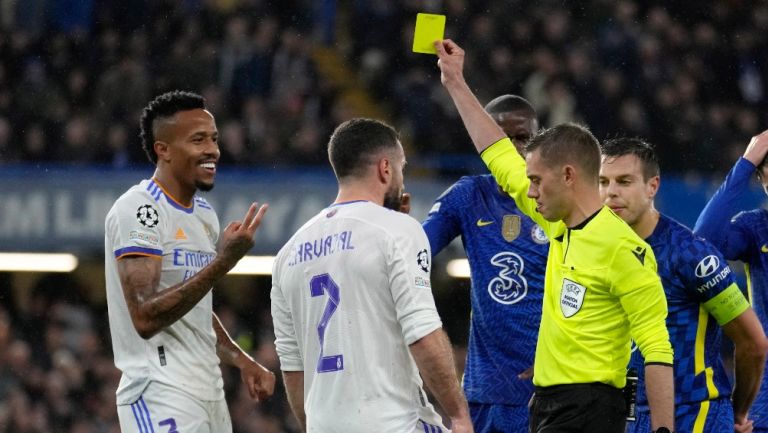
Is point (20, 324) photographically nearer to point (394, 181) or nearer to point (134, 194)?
point (134, 194)

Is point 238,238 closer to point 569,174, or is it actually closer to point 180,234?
point 180,234

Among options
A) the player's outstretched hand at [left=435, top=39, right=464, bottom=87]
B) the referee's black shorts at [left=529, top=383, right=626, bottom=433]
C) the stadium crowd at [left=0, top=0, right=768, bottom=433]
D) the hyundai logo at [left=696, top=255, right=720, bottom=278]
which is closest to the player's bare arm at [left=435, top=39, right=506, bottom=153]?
the player's outstretched hand at [left=435, top=39, right=464, bottom=87]

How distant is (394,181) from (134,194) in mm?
1239

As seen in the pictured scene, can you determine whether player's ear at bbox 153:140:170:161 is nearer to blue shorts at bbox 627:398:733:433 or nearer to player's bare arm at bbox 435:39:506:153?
player's bare arm at bbox 435:39:506:153

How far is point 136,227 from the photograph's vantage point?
5406 millimetres

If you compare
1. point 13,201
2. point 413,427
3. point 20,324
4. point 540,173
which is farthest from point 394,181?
point 20,324

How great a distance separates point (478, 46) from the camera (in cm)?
1582

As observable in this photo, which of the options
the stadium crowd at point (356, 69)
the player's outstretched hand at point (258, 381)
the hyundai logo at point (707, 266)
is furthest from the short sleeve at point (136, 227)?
the stadium crowd at point (356, 69)

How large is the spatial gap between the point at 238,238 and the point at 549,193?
4.17 feet

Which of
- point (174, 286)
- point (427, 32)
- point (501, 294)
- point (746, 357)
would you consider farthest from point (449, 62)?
point (746, 357)

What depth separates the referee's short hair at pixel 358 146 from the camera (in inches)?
194

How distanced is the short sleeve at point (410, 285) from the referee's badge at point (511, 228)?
44.5 inches

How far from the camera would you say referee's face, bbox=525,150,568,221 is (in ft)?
15.5

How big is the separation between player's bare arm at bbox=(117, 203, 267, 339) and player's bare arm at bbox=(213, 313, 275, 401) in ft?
2.09
